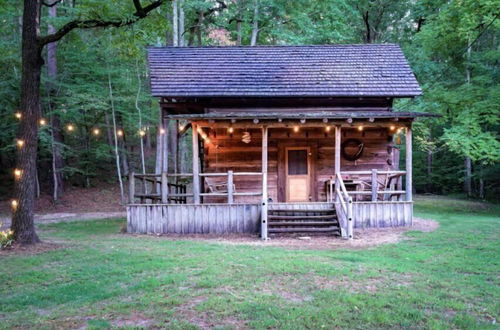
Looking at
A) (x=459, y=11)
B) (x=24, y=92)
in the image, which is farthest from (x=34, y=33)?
(x=459, y=11)

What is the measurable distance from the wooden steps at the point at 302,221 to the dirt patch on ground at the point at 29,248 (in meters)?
5.86

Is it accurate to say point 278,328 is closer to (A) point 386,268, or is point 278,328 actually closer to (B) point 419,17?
(A) point 386,268

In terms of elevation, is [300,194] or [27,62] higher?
[27,62]

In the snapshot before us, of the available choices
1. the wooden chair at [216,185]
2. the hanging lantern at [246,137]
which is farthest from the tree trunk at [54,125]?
the hanging lantern at [246,137]

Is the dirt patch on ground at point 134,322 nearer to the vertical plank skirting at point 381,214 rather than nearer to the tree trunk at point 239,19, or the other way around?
the vertical plank skirting at point 381,214

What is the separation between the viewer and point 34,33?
9883mm

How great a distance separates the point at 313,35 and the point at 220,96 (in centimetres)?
1410

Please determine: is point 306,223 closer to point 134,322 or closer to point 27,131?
point 27,131

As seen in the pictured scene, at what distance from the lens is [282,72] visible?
16672 millimetres

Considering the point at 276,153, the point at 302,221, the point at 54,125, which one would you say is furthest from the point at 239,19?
the point at 302,221

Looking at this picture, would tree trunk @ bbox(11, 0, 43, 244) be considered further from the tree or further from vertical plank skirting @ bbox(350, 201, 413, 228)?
vertical plank skirting @ bbox(350, 201, 413, 228)

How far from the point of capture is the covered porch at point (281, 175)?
513 inches

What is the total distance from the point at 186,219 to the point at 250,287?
7.06 meters

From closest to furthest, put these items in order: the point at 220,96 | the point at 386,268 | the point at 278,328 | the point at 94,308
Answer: the point at 278,328 < the point at 94,308 < the point at 386,268 < the point at 220,96
